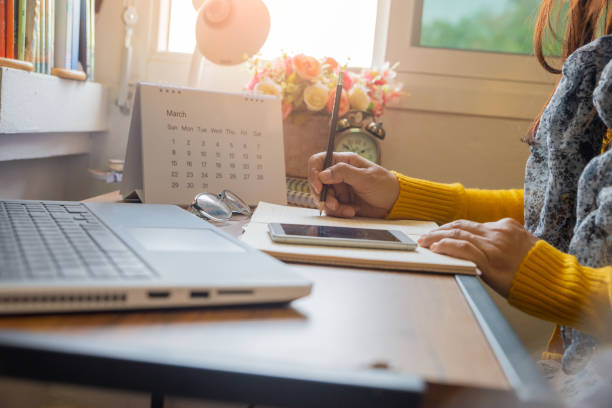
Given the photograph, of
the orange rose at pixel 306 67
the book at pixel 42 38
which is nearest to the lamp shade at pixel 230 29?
the orange rose at pixel 306 67

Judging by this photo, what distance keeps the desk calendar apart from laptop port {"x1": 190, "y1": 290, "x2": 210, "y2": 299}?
1.70 ft

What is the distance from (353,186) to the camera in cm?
88

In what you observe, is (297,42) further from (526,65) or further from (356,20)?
(526,65)

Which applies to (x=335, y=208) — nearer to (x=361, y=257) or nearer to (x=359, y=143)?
(x=361, y=257)

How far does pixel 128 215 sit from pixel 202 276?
27 cm

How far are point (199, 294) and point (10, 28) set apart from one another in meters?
0.88

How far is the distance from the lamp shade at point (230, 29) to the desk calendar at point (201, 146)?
256 millimetres

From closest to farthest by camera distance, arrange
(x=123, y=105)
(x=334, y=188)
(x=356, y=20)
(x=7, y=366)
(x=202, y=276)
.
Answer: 1. (x=7, y=366)
2. (x=202, y=276)
3. (x=334, y=188)
4. (x=123, y=105)
5. (x=356, y=20)

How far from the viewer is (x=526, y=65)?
4.91 feet

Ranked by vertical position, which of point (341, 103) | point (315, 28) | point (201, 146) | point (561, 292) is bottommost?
point (561, 292)

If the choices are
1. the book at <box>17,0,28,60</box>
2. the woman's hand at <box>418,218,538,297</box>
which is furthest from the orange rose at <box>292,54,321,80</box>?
the woman's hand at <box>418,218,538,297</box>

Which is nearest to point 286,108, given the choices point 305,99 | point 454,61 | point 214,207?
point 305,99

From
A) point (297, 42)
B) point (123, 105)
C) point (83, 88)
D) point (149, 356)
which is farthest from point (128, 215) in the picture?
point (297, 42)

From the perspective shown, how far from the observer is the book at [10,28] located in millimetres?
980
